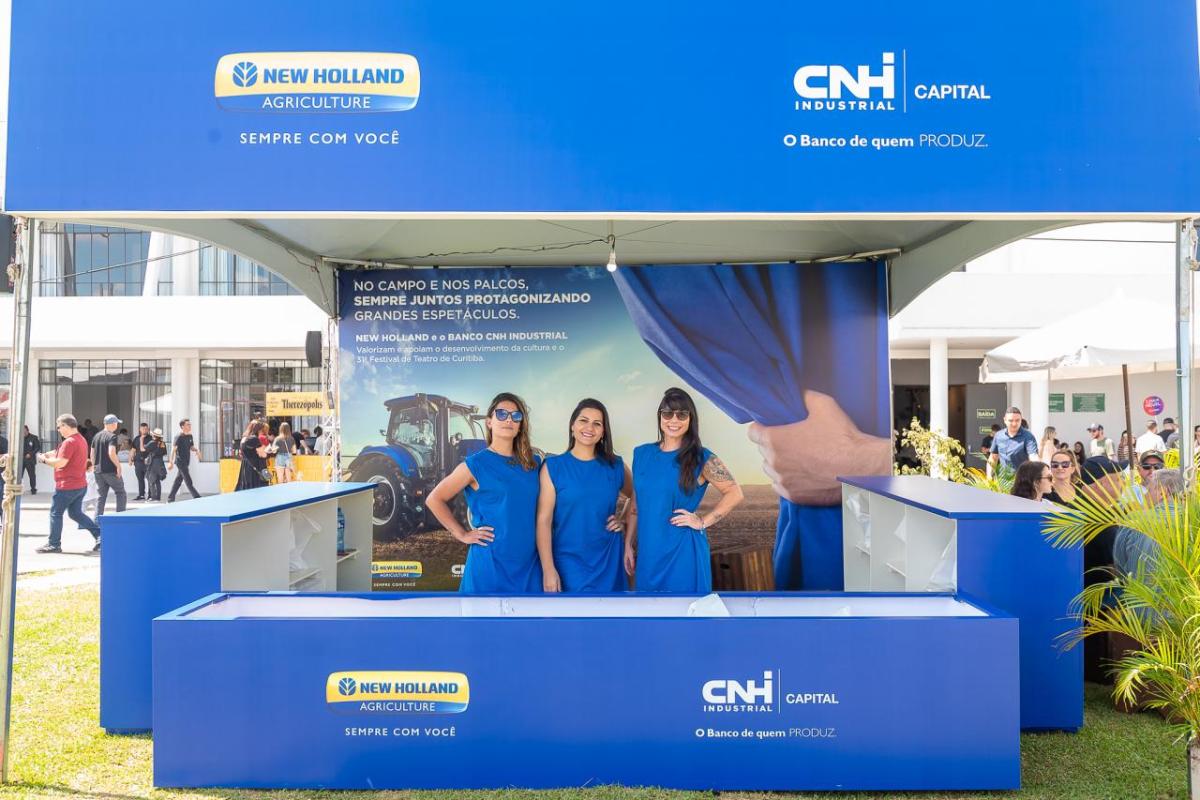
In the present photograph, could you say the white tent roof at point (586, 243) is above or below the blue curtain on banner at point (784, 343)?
above

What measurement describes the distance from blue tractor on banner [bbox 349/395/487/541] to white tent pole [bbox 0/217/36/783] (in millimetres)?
3296

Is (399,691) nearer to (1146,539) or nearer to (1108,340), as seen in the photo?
(1146,539)

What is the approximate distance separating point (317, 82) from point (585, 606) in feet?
6.61

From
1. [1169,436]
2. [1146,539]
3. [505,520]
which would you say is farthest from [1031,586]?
[1169,436]

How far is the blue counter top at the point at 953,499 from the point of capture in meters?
3.76

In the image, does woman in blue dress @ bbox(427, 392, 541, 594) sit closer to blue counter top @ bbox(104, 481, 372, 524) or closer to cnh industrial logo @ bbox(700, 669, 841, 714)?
blue counter top @ bbox(104, 481, 372, 524)

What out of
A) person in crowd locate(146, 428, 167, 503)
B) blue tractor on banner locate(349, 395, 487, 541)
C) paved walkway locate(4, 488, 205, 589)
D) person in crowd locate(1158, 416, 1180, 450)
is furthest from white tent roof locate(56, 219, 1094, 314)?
person in crowd locate(146, 428, 167, 503)

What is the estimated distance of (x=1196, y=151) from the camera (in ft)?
10.5

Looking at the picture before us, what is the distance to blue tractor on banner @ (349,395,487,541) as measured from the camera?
6.55 m

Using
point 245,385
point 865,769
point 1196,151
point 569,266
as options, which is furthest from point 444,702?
point 245,385

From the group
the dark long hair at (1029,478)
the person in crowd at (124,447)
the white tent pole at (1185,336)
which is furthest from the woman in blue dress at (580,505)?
the person in crowd at (124,447)

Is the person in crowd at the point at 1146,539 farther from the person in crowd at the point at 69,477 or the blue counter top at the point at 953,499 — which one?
the person in crowd at the point at 69,477

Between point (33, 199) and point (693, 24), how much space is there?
227 cm

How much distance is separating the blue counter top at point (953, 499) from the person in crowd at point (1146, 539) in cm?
39
